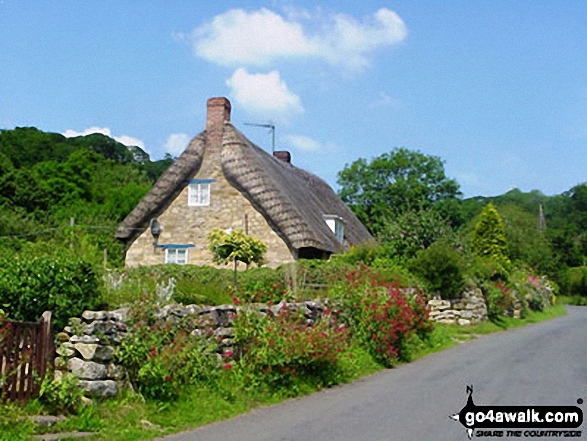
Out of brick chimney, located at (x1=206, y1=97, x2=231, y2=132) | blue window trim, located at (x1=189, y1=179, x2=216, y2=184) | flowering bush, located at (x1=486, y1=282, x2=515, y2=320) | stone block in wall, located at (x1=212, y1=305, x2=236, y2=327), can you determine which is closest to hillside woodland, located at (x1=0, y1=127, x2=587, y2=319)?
flowering bush, located at (x1=486, y1=282, x2=515, y2=320)

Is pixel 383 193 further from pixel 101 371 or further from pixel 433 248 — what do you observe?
pixel 101 371

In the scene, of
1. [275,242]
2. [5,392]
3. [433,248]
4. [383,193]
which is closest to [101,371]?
[5,392]

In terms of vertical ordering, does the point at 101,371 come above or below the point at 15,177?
below

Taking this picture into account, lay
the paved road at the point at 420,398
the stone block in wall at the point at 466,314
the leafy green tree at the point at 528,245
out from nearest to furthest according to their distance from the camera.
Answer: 1. the paved road at the point at 420,398
2. the stone block in wall at the point at 466,314
3. the leafy green tree at the point at 528,245

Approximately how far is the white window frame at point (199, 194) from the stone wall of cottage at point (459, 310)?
10572mm

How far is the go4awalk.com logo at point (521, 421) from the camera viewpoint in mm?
8448

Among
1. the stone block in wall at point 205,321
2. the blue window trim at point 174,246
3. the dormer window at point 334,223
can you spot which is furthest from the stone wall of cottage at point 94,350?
the dormer window at point 334,223

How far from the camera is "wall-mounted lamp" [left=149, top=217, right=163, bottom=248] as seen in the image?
27.9 metres

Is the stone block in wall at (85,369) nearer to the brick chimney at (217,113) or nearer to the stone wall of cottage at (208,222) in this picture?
the stone wall of cottage at (208,222)

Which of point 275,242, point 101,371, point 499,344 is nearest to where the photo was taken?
point 101,371

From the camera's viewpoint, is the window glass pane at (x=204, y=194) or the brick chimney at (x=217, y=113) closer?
the window glass pane at (x=204, y=194)

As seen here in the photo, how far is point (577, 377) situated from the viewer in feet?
41.1

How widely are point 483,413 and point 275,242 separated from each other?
17214mm

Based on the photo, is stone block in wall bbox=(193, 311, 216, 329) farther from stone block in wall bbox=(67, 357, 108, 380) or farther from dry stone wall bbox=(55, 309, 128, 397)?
stone block in wall bbox=(67, 357, 108, 380)
